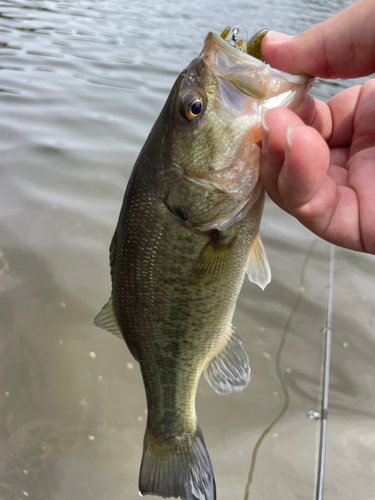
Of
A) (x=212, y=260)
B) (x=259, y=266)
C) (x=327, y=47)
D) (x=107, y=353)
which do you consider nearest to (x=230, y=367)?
(x=259, y=266)

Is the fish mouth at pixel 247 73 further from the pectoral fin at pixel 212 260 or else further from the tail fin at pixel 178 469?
the tail fin at pixel 178 469

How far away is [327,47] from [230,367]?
5.18ft

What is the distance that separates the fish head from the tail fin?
130 cm

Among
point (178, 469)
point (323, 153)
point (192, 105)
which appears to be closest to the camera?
point (323, 153)

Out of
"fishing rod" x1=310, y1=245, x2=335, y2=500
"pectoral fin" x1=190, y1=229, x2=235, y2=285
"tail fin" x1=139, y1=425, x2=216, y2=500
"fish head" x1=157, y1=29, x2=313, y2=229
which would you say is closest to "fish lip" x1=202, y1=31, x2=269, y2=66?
"fish head" x1=157, y1=29, x2=313, y2=229

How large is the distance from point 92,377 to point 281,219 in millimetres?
2444

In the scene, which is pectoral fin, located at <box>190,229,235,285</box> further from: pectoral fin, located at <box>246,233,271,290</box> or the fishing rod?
the fishing rod

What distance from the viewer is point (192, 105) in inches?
59.4

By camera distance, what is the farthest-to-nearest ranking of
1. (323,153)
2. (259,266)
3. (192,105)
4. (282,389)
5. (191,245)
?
(282,389)
(259,266)
(191,245)
(192,105)
(323,153)

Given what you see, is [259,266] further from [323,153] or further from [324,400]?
[324,400]

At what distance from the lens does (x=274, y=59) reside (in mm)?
1581

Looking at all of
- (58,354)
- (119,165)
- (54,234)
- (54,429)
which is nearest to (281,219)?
(119,165)

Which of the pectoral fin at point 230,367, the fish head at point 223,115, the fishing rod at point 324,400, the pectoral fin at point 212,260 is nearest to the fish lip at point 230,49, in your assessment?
the fish head at point 223,115

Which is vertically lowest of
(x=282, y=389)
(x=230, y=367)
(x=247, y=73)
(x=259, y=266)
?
(x=282, y=389)
